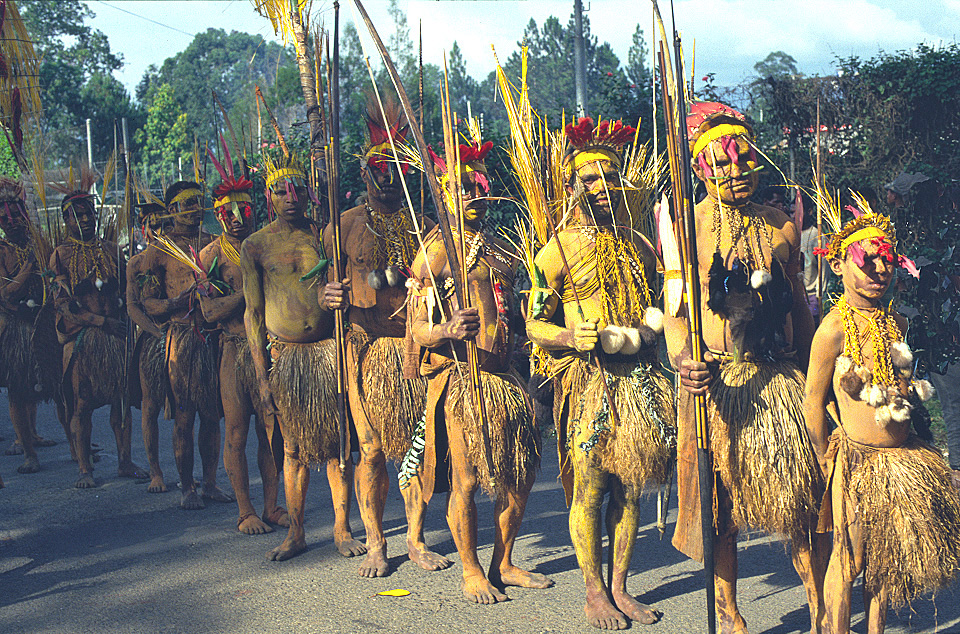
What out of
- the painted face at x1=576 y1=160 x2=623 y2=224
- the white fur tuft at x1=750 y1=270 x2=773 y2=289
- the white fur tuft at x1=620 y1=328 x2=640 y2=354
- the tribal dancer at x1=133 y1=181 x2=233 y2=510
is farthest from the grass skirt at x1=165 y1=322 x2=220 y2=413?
the white fur tuft at x1=750 y1=270 x2=773 y2=289

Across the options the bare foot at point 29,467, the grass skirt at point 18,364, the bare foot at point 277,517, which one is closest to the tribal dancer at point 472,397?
the bare foot at point 277,517

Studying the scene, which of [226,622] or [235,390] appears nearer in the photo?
[226,622]

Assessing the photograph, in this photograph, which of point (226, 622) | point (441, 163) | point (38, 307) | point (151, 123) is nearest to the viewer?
point (226, 622)

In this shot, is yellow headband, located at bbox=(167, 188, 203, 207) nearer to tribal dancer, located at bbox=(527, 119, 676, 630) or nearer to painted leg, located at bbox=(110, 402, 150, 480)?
painted leg, located at bbox=(110, 402, 150, 480)

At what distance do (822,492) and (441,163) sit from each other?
2.30 meters

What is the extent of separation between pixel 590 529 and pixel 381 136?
2378mm

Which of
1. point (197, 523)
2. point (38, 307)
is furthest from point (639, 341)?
point (38, 307)

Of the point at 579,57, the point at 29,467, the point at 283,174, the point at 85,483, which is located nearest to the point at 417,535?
the point at 283,174

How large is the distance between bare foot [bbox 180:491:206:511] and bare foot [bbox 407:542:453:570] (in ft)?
6.19

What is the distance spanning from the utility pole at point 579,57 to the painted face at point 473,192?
613cm

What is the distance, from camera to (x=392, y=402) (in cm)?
503

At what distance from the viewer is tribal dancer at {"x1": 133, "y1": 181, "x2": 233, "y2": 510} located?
6.48 m

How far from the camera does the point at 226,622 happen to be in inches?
172

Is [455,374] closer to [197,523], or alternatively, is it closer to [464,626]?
[464,626]
